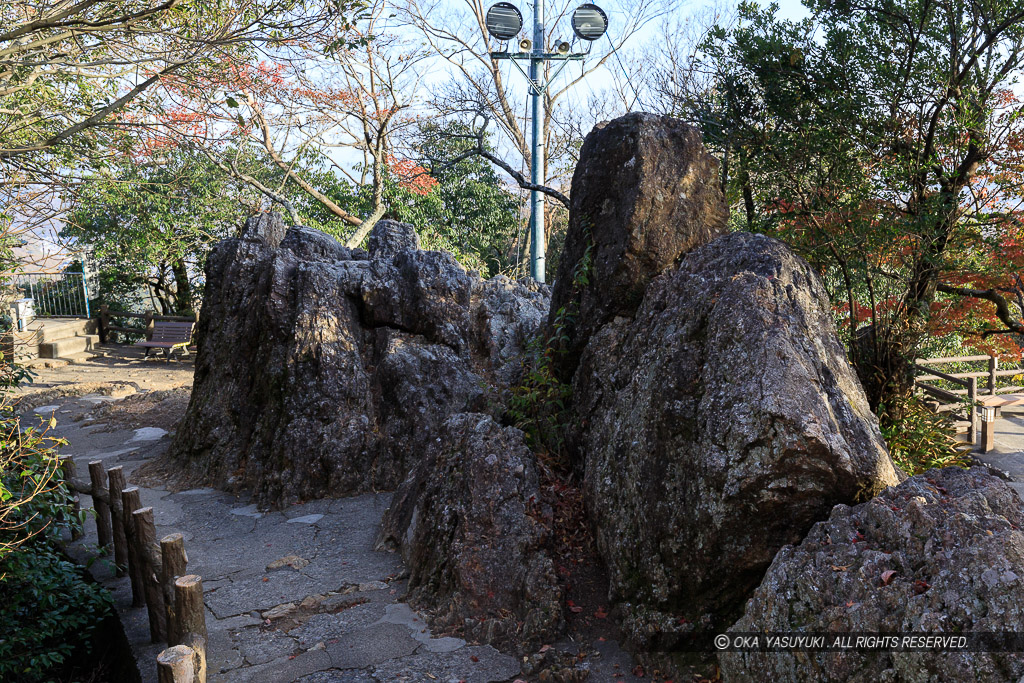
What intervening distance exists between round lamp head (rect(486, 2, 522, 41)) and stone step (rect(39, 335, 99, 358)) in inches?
515

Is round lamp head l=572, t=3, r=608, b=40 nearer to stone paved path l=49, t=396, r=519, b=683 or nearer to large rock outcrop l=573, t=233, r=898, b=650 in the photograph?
large rock outcrop l=573, t=233, r=898, b=650

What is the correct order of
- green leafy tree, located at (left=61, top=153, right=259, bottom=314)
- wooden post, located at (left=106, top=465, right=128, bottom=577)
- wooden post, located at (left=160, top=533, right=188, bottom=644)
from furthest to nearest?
green leafy tree, located at (left=61, top=153, right=259, bottom=314)
wooden post, located at (left=106, top=465, right=128, bottom=577)
wooden post, located at (left=160, top=533, right=188, bottom=644)

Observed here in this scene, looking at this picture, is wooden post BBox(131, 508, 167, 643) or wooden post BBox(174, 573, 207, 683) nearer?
wooden post BBox(174, 573, 207, 683)

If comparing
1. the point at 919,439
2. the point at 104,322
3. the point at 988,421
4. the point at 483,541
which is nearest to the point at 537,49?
the point at 919,439

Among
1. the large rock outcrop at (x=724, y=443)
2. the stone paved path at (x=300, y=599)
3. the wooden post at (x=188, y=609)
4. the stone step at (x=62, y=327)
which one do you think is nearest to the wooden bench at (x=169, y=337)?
the stone step at (x=62, y=327)

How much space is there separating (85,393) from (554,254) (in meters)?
12.3

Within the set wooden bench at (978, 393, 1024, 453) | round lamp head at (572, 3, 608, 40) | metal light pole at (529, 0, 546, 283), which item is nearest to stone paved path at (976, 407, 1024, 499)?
wooden bench at (978, 393, 1024, 453)

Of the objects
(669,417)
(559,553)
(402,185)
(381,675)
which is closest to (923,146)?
(669,417)

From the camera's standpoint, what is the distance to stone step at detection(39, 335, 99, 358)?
16406 mm

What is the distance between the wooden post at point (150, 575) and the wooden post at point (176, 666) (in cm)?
150

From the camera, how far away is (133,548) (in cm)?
506

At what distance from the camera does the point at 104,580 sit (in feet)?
18.7

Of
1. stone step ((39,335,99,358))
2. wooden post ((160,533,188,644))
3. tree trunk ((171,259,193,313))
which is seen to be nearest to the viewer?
wooden post ((160,533,188,644))

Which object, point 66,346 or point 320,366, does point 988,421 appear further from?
point 66,346
